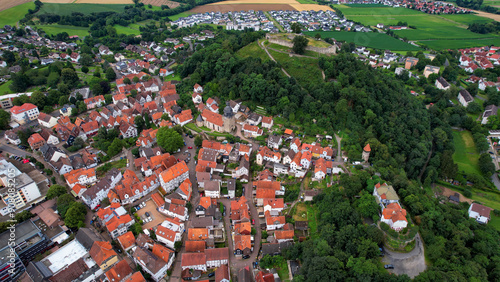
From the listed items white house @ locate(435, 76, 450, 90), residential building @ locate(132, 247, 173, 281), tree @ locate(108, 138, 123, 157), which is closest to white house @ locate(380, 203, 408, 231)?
residential building @ locate(132, 247, 173, 281)

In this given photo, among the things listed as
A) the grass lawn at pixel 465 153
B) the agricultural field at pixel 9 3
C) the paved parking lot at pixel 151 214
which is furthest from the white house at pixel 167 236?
the agricultural field at pixel 9 3

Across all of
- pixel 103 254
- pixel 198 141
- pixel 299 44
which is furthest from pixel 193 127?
pixel 299 44

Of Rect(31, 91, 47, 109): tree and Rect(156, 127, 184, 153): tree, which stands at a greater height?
Rect(31, 91, 47, 109): tree

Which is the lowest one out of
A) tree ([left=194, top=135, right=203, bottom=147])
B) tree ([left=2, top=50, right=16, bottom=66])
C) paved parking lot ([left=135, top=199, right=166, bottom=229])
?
paved parking lot ([left=135, top=199, right=166, bottom=229])

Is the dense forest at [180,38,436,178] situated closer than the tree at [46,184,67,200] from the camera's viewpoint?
No

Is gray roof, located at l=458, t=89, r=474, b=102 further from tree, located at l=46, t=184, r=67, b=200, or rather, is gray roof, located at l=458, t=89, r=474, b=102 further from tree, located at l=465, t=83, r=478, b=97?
tree, located at l=46, t=184, r=67, b=200

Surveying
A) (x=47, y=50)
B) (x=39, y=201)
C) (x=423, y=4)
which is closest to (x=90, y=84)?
(x=47, y=50)
